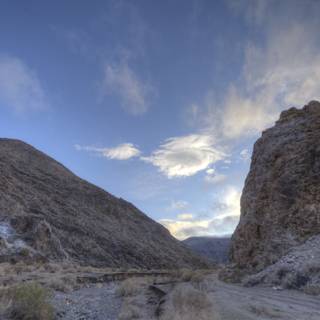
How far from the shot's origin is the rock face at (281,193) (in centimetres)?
2512

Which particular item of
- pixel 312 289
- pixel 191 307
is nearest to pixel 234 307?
pixel 191 307

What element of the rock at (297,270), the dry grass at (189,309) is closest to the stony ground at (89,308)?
the dry grass at (189,309)

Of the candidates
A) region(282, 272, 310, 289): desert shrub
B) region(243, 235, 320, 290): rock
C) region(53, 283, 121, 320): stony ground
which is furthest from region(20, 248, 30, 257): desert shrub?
region(282, 272, 310, 289): desert shrub

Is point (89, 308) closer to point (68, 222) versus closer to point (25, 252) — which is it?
point (25, 252)

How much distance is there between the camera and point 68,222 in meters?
68.4

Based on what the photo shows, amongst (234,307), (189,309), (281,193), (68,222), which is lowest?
(189,309)

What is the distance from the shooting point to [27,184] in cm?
7350

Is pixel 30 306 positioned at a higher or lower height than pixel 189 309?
lower

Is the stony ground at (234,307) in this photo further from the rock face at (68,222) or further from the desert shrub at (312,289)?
the rock face at (68,222)

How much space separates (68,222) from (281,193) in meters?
46.5

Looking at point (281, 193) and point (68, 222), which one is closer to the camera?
point (281, 193)

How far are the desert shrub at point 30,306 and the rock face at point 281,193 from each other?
15413 millimetres

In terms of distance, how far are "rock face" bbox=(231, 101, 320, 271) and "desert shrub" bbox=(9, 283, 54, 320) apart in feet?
→ 50.6

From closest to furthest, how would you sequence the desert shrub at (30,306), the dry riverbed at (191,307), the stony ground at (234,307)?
the desert shrub at (30,306), the dry riverbed at (191,307), the stony ground at (234,307)
